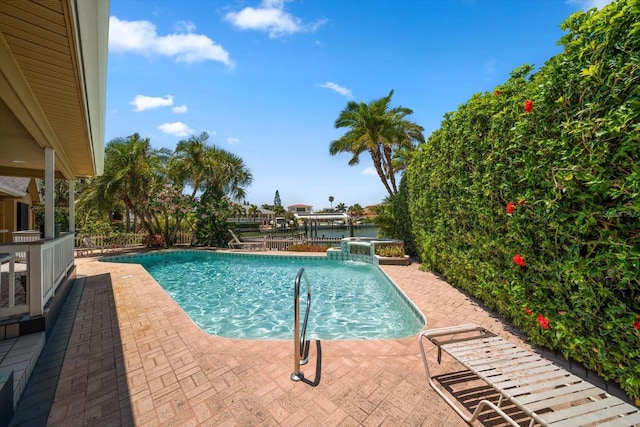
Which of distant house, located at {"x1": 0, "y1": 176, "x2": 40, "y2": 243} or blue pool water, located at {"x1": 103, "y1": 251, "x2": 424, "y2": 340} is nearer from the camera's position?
blue pool water, located at {"x1": 103, "y1": 251, "x2": 424, "y2": 340}

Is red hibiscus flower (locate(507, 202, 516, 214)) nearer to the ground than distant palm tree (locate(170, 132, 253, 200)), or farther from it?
nearer to the ground

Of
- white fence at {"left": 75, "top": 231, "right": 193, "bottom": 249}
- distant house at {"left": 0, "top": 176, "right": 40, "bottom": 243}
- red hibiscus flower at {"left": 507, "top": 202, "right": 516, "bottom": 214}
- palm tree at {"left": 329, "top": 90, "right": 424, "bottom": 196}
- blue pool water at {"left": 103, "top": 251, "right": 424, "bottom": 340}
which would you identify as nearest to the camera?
red hibiscus flower at {"left": 507, "top": 202, "right": 516, "bottom": 214}

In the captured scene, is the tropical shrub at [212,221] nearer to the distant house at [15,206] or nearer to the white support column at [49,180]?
the distant house at [15,206]

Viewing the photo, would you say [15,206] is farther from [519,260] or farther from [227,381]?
[519,260]

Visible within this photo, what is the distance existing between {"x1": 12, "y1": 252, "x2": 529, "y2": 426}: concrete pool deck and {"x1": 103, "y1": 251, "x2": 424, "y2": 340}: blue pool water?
124 centimetres

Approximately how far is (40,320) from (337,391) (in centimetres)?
486

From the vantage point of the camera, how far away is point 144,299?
249 inches

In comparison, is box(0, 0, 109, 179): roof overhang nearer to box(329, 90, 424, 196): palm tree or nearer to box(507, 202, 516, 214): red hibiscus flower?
box(507, 202, 516, 214): red hibiscus flower

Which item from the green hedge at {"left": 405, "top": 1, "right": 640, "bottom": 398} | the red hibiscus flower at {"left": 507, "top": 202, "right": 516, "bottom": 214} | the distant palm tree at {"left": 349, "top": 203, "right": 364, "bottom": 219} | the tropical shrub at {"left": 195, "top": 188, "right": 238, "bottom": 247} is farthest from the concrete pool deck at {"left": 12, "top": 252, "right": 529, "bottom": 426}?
the distant palm tree at {"left": 349, "top": 203, "right": 364, "bottom": 219}

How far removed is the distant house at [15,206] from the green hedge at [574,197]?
1756 cm

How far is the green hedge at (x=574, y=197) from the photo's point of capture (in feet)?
8.12

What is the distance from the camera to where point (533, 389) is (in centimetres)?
235

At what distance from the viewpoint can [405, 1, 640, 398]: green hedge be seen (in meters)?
2.47

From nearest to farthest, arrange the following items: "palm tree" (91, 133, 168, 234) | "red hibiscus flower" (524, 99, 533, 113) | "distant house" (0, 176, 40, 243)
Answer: "red hibiscus flower" (524, 99, 533, 113), "distant house" (0, 176, 40, 243), "palm tree" (91, 133, 168, 234)
